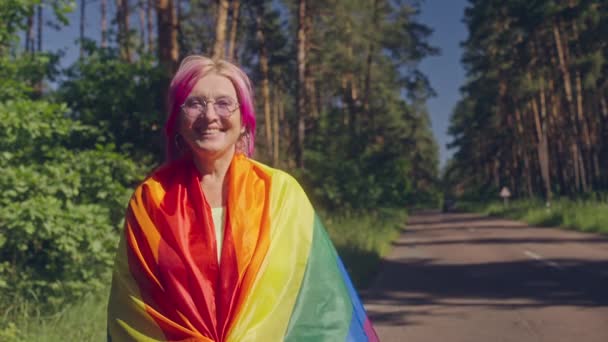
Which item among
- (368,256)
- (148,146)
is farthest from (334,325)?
(368,256)

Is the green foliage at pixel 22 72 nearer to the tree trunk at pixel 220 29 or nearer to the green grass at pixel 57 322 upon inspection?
the green grass at pixel 57 322

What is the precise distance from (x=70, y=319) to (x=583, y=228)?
23.1 m

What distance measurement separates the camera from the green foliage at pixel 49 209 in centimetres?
699

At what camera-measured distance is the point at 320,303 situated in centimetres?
246

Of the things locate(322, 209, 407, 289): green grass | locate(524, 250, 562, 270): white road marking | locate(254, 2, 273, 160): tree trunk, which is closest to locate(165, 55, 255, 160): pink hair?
locate(322, 209, 407, 289): green grass

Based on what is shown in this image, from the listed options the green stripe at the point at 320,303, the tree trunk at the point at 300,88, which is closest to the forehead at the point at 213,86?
the green stripe at the point at 320,303

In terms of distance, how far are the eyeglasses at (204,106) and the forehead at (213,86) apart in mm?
19

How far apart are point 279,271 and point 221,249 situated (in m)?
0.21

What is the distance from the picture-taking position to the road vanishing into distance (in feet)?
27.2

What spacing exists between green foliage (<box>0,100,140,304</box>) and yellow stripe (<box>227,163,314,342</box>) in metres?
5.00

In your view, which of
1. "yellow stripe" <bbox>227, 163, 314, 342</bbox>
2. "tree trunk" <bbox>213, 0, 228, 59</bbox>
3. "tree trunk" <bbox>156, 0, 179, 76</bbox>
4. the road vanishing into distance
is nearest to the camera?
"yellow stripe" <bbox>227, 163, 314, 342</bbox>

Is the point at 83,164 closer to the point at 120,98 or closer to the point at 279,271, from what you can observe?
the point at 120,98

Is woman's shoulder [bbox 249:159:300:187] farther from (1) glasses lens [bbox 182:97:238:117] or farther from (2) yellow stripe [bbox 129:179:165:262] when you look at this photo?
(2) yellow stripe [bbox 129:179:165:262]

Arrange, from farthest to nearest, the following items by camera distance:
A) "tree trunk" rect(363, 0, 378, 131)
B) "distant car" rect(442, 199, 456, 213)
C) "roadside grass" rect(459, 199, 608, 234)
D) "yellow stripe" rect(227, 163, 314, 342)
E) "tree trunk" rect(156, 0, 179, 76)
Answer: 1. "distant car" rect(442, 199, 456, 213)
2. "tree trunk" rect(363, 0, 378, 131)
3. "roadside grass" rect(459, 199, 608, 234)
4. "tree trunk" rect(156, 0, 179, 76)
5. "yellow stripe" rect(227, 163, 314, 342)
